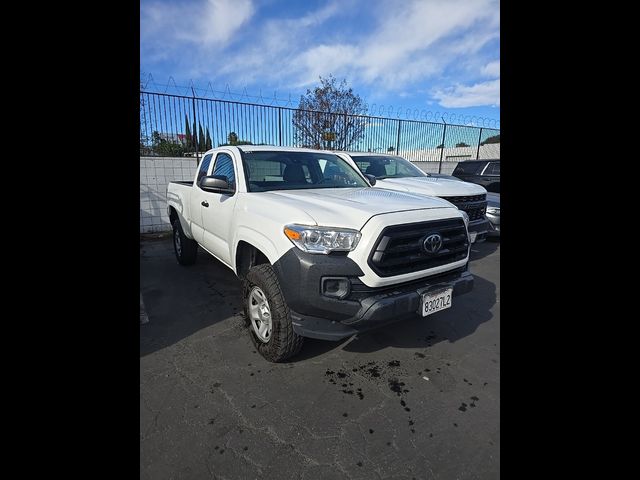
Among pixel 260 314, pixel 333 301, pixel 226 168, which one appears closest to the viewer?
pixel 333 301

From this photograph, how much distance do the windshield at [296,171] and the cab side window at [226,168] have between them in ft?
0.63

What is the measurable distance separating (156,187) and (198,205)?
4469 millimetres

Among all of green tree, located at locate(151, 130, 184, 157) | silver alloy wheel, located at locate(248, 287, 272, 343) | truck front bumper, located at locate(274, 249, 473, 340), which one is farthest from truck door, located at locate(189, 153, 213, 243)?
green tree, located at locate(151, 130, 184, 157)

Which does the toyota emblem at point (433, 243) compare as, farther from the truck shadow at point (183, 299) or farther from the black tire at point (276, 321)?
the truck shadow at point (183, 299)

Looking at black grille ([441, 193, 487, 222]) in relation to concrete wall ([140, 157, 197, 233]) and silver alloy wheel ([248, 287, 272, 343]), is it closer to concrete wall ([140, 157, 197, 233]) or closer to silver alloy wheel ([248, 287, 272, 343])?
silver alloy wheel ([248, 287, 272, 343])

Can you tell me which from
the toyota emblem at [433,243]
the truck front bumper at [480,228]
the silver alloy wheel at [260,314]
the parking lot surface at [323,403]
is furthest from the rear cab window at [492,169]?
the silver alloy wheel at [260,314]

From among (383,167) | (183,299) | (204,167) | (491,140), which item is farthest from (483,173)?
(183,299)

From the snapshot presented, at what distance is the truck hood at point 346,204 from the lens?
2289mm

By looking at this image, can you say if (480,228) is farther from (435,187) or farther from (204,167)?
(204,167)

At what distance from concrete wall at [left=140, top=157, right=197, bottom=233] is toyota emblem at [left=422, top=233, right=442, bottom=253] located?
717 cm

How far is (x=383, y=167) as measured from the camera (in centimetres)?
707

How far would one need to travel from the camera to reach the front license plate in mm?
2344
